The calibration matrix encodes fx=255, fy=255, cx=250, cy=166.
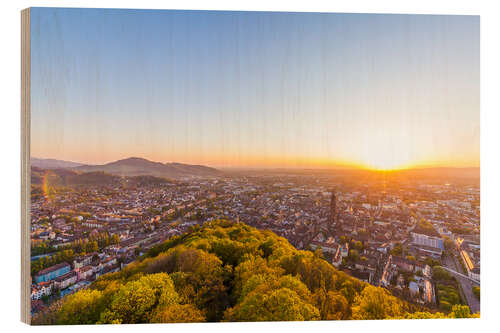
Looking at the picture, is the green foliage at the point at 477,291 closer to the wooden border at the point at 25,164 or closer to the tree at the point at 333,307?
the tree at the point at 333,307

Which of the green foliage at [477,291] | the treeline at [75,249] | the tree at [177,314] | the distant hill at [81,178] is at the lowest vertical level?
the tree at [177,314]

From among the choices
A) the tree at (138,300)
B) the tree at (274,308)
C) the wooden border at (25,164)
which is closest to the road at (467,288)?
the tree at (274,308)

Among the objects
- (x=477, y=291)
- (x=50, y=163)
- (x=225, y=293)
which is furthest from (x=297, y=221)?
(x=50, y=163)

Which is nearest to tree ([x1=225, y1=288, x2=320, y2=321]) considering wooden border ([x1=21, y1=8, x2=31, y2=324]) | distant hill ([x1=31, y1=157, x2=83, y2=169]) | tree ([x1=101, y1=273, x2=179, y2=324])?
tree ([x1=101, y1=273, x2=179, y2=324])

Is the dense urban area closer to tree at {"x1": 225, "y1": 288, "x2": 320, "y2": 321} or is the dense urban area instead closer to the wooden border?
the wooden border

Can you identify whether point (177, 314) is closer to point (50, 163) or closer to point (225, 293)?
point (225, 293)
